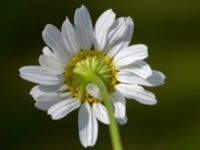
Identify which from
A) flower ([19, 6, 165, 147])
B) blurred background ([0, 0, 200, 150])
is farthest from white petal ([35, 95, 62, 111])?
blurred background ([0, 0, 200, 150])

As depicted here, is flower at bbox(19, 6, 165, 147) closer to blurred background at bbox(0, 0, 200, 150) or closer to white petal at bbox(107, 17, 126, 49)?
white petal at bbox(107, 17, 126, 49)

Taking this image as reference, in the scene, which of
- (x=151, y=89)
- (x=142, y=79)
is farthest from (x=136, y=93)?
(x=151, y=89)

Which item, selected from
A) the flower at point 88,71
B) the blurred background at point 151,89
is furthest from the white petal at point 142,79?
the blurred background at point 151,89

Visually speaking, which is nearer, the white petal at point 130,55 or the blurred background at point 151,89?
the white petal at point 130,55

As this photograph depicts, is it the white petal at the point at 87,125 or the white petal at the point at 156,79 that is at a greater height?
the white petal at the point at 156,79

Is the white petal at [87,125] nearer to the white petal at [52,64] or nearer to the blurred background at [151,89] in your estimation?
the white petal at [52,64]

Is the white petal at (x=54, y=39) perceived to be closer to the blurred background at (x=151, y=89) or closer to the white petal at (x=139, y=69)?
the white petal at (x=139, y=69)

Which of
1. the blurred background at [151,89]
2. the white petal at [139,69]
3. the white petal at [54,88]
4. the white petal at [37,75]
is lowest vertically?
the blurred background at [151,89]
